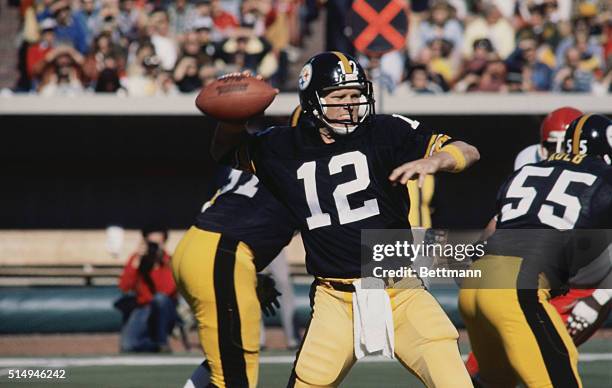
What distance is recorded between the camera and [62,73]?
41.9 feet

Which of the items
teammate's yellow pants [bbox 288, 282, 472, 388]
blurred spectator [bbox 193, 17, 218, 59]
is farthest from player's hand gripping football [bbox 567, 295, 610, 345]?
blurred spectator [bbox 193, 17, 218, 59]

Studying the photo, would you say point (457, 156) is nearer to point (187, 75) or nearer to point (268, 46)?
point (187, 75)

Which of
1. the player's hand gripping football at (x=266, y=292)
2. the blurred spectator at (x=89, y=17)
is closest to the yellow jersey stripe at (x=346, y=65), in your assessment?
the player's hand gripping football at (x=266, y=292)

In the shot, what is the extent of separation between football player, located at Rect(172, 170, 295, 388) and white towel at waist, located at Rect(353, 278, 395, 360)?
4.35 ft

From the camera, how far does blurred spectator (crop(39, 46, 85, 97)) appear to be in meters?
12.7

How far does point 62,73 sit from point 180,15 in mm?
1888

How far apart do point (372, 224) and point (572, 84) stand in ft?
28.3

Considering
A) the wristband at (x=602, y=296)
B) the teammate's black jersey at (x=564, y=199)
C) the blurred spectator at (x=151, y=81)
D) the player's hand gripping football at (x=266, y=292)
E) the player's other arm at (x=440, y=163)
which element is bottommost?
the wristband at (x=602, y=296)

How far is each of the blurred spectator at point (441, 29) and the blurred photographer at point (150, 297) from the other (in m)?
4.39

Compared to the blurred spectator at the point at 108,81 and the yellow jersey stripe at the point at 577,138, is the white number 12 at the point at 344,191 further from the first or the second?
the blurred spectator at the point at 108,81

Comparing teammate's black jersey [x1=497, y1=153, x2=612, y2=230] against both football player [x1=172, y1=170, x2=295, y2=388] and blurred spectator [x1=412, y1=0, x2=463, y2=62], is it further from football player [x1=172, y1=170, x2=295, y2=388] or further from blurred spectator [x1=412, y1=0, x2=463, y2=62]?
blurred spectator [x1=412, y1=0, x2=463, y2=62]

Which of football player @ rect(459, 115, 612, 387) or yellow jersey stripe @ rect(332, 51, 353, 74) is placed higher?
yellow jersey stripe @ rect(332, 51, 353, 74)

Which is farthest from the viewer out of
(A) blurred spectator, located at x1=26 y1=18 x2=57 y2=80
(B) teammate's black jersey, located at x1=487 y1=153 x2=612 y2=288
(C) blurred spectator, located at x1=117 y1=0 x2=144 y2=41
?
(C) blurred spectator, located at x1=117 y1=0 x2=144 y2=41

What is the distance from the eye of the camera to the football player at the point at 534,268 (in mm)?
5250
